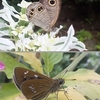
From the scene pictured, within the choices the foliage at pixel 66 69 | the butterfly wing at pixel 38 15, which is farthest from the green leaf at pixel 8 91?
the butterfly wing at pixel 38 15

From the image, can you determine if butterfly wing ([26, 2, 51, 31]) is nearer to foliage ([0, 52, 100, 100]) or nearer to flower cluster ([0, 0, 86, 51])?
flower cluster ([0, 0, 86, 51])

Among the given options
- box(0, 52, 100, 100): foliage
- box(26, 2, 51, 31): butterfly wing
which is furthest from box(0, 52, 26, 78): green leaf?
box(26, 2, 51, 31): butterfly wing

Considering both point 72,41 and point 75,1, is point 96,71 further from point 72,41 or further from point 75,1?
point 75,1

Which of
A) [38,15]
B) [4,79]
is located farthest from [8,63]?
[38,15]

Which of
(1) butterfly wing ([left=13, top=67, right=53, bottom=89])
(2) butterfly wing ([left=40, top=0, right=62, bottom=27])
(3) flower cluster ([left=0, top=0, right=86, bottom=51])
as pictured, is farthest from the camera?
(2) butterfly wing ([left=40, top=0, right=62, bottom=27])

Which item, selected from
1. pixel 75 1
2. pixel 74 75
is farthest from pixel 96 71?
pixel 75 1

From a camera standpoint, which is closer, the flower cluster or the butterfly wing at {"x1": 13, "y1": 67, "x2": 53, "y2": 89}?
the butterfly wing at {"x1": 13, "y1": 67, "x2": 53, "y2": 89}
